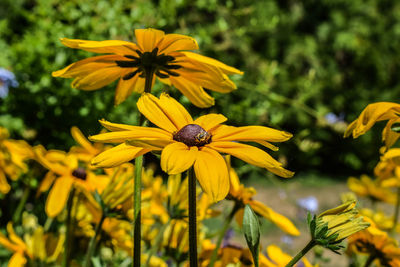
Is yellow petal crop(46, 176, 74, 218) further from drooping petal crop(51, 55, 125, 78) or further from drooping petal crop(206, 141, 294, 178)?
drooping petal crop(206, 141, 294, 178)

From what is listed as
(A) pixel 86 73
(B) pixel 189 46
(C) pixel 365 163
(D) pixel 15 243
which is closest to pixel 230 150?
(B) pixel 189 46

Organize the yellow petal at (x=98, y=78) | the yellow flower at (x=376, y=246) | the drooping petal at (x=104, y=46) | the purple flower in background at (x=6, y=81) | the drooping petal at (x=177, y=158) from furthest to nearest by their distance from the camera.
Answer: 1. the purple flower in background at (x=6, y=81)
2. the yellow flower at (x=376, y=246)
3. the yellow petal at (x=98, y=78)
4. the drooping petal at (x=104, y=46)
5. the drooping petal at (x=177, y=158)

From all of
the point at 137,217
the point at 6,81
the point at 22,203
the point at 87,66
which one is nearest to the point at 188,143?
the point at 137,217

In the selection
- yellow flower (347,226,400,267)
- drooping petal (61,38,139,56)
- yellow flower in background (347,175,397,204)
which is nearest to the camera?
drooping petal (61,38,139,56)

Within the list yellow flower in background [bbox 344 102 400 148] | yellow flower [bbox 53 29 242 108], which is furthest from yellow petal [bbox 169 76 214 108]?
yellow flower in background [bbox 344 102 400 148]

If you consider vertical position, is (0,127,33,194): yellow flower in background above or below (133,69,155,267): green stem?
above

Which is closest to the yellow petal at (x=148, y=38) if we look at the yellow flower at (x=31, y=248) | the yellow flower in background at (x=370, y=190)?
the yellow flower at (x=31, y=248)

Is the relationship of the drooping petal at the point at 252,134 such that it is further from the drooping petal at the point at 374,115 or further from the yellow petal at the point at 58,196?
the yellow petal at the point at 58,196
